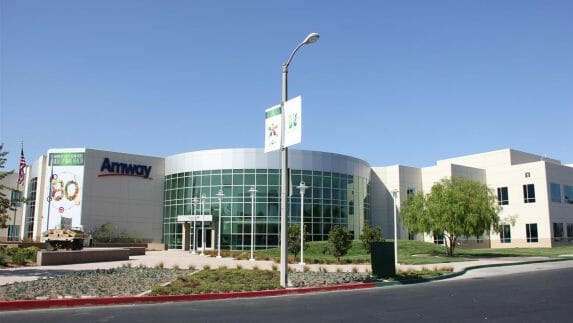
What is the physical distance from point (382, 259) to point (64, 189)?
4504 cm

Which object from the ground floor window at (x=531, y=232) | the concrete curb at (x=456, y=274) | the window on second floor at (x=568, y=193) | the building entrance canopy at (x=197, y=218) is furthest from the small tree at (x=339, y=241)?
the window on second floor at (x=568, y=193)

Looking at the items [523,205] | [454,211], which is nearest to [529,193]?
[523,205]

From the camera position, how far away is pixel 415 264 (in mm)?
30172

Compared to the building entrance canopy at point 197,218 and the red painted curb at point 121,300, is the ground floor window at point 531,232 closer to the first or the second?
the building entrance canopy at point 197,218

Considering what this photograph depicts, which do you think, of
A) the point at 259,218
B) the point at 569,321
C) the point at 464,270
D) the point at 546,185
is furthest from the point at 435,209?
the point at 569,321

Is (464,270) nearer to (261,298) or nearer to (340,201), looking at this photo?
(261,298)

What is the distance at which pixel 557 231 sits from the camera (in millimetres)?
61156

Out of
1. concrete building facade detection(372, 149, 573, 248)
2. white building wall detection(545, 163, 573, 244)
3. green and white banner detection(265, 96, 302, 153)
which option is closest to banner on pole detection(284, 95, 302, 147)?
green and white banner detection(265, 96, 302, 153)

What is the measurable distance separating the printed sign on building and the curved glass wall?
33.4ft

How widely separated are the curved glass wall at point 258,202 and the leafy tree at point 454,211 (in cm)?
1504

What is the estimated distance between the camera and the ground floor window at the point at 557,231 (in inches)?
2383

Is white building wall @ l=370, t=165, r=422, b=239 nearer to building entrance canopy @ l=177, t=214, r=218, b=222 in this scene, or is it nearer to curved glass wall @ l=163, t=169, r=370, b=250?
curved glass wall @ l=163, t=169, r=370, b=250

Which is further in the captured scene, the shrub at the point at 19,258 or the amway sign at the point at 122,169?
the amway sign at the point at 122,169

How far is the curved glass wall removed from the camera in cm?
5391
